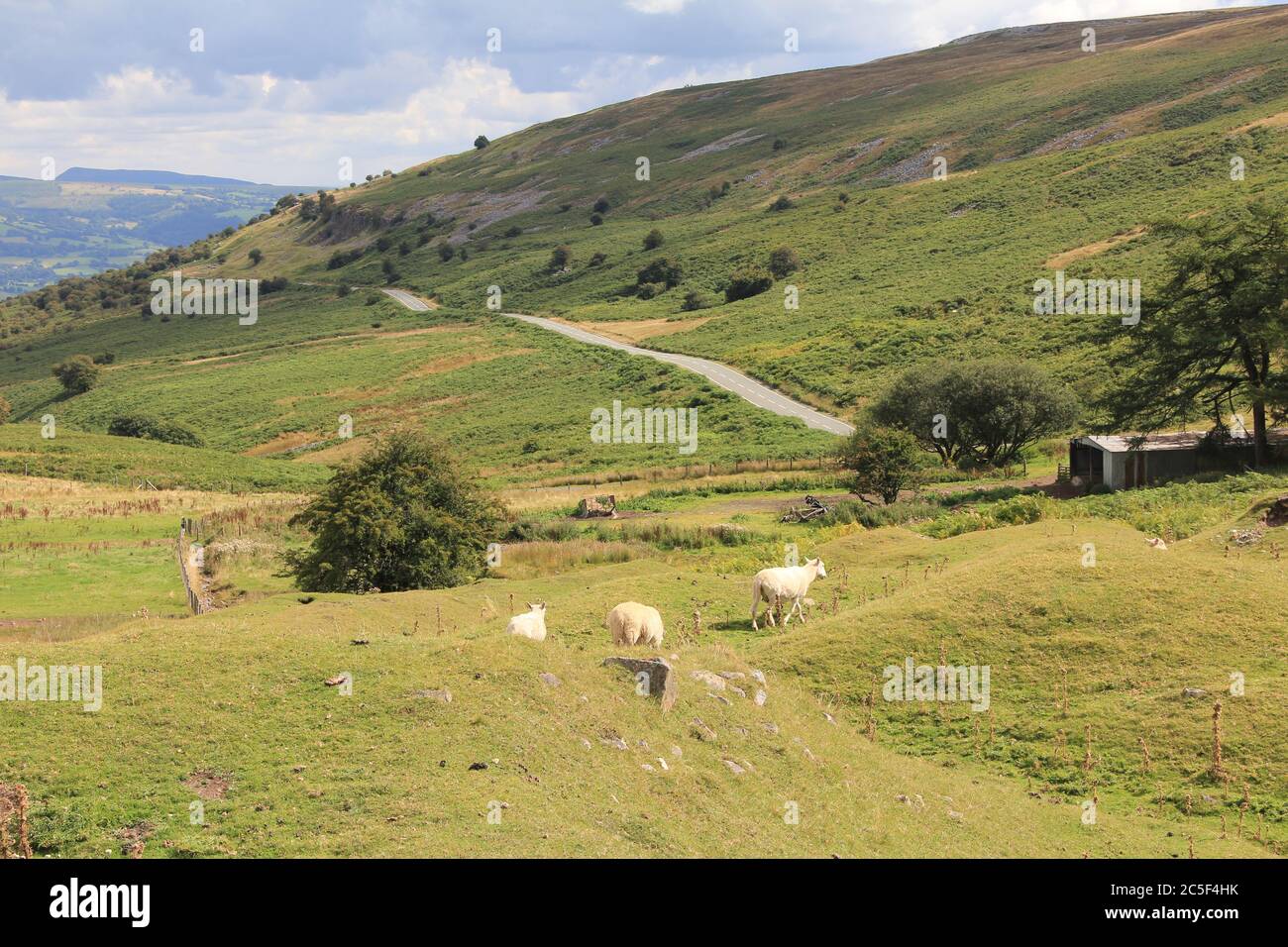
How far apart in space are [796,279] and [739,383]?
1522 inches

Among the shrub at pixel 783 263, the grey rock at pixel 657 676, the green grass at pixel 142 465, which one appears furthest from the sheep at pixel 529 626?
the shrub at pixel 783 263

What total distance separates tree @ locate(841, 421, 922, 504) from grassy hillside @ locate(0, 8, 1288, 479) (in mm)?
12796

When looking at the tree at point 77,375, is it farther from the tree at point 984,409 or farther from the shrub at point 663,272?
the tree at point 984,409

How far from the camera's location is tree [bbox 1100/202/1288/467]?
1964 inches

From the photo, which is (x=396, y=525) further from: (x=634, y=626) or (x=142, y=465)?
(x=142, y=465)

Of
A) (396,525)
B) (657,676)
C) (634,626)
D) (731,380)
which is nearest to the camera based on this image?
(657,676)

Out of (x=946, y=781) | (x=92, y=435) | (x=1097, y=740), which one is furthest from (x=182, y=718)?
(x=92, y=435)

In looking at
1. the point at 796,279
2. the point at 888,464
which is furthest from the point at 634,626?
the point at 796,279

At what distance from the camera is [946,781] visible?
18.5 meters

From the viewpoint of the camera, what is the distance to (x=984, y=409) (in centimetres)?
6425

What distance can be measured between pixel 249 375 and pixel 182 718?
123504mm

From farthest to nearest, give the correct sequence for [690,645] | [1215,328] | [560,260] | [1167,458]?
[560,260]
[1167,458]
[1215,328]
[690,645]

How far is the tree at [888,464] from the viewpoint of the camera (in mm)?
53625
